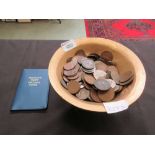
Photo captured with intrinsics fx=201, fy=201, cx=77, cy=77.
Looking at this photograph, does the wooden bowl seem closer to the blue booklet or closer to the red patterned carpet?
the blue booklet

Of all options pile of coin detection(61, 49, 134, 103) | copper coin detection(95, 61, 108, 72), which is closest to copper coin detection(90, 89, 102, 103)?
pile of coin detection(61, 49, 134, 103)

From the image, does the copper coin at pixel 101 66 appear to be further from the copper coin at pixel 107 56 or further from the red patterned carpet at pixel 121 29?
the red patterned carpet at pixel 121 29

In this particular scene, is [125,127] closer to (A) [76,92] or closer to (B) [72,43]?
(A) [76,92]

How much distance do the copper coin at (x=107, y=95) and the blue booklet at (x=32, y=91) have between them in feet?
0.59

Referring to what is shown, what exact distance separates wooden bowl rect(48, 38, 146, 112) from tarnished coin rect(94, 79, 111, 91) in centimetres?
4

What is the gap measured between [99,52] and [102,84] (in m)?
0.16

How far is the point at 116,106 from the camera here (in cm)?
50

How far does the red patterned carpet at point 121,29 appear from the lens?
188 cm

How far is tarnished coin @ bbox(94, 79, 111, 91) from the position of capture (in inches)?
22.0

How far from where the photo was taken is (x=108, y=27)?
1.98 m

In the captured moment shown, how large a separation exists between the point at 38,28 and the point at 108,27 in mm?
697

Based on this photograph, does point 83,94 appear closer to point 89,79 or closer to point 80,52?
point 89,79

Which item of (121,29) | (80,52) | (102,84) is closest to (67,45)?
(80,52)

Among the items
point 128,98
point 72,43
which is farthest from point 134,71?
point 72,43
